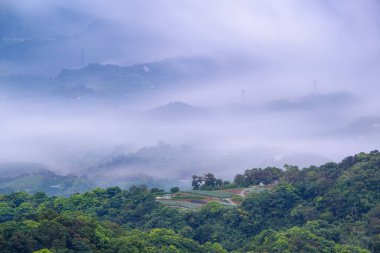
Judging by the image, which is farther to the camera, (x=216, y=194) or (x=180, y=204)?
(x=216, y=194)

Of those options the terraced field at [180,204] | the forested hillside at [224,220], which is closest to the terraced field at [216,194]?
the terraced field at [180,204]

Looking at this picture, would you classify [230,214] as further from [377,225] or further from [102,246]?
[102,246]

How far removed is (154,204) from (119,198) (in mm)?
3865

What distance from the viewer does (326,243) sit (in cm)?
4781

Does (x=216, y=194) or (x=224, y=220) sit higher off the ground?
(x=216, y=194)

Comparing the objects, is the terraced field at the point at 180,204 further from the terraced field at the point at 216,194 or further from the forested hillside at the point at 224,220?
the terraced field at the point at 216,194

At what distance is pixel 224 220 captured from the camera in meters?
57.0

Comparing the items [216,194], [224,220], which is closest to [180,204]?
[216,194]

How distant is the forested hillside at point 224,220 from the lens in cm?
4222

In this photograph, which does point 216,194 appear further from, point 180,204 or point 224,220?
point 224,220

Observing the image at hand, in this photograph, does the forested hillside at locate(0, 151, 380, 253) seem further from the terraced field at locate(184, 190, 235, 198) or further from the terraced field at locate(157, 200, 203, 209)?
the terraced field at locate(184, 190, 235, 198)

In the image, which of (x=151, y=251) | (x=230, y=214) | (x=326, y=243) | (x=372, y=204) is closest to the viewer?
(x=151, y=251)

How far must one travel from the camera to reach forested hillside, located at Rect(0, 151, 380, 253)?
139 ft

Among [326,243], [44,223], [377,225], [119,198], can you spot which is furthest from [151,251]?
[119,198]
